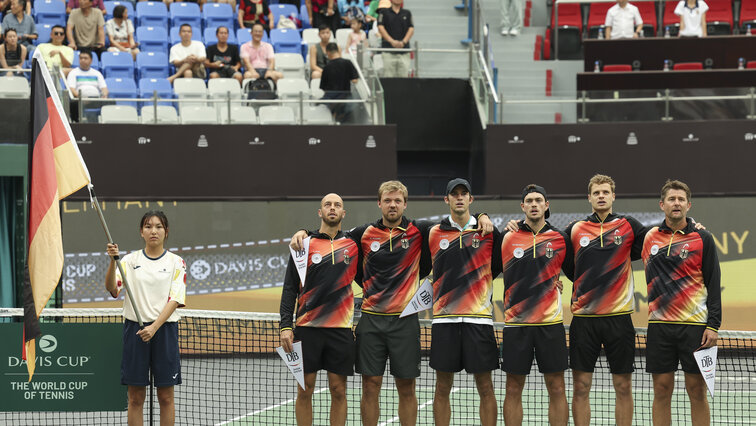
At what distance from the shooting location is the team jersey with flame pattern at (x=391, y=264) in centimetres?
972

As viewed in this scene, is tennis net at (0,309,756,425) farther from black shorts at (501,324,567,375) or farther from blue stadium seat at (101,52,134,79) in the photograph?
blue stadium seat at (101,52,134,79)

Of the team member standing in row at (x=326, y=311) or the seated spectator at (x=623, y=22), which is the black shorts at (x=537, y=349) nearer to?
the team member standing in row at (x=326, y=311)

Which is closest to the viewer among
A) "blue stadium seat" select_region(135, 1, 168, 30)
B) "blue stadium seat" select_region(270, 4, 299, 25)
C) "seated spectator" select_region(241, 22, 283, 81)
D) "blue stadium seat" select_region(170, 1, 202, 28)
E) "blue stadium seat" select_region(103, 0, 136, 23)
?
"seated spectator" select_region(241, 22, 283, 81)

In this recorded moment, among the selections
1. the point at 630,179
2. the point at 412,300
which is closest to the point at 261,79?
the point at 630,179

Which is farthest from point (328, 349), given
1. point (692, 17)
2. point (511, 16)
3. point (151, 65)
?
point (511, 16)

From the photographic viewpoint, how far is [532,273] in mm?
9602

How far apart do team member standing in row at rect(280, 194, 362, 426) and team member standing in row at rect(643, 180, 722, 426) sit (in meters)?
2.78

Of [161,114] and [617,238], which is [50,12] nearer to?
[161,114]

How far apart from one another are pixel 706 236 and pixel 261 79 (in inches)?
405

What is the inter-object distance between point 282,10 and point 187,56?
3.64 metres

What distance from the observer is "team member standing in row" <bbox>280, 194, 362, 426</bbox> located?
9.68m

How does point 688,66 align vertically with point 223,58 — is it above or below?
below

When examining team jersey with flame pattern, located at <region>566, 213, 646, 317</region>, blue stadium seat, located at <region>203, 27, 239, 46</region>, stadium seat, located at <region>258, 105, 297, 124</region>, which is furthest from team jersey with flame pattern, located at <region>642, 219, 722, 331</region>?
blue stadium seat, located at <region>203, 27, 239, 46</region>

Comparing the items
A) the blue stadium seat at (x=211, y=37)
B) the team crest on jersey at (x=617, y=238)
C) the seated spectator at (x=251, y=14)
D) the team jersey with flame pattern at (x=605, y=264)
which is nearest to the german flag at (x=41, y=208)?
the team jersey with flame pattern at (x=605, y=264)
